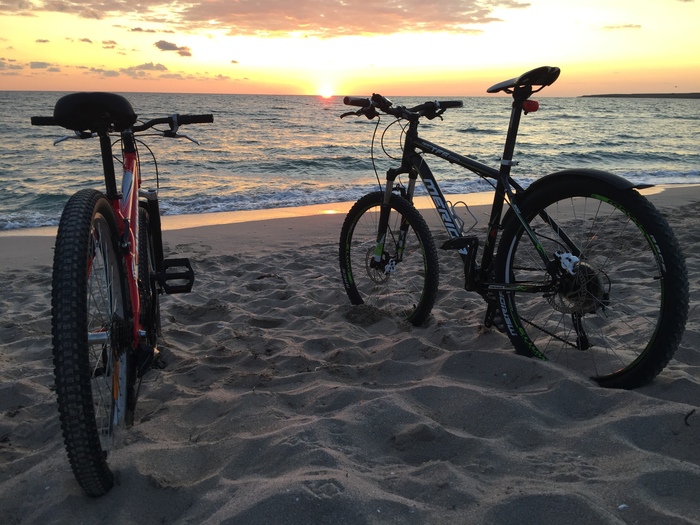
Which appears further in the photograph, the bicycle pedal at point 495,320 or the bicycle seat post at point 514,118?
the bicycle pedal at point 495,320

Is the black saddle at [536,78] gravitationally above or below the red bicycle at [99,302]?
above

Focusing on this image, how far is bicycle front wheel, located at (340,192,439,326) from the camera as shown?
363cm

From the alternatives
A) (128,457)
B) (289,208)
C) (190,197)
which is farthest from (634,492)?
(190,197)

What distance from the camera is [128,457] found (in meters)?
2.17

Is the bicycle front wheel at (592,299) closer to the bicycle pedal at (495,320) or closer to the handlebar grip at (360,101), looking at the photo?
the bicycle pedal at (495,320)

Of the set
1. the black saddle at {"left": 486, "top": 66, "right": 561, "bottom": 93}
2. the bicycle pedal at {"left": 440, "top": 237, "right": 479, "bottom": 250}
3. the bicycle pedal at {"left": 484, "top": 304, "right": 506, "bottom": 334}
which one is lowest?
the bicycle pedal at {"left": 484, "top": 304, "right": 506, "bottom": 334}

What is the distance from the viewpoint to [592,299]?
104 inches

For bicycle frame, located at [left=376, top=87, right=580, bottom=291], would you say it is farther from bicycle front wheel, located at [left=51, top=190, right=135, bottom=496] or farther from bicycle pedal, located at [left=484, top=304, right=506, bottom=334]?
bicycle front wheel, located at [left=51, top=190, right=135, bottom=496]

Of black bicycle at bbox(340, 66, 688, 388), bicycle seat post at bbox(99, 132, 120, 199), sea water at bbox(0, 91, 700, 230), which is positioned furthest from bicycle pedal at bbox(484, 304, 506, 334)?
bicycle seat post at bbox(99, 132, 120, 199)

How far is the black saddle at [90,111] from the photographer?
2225mm

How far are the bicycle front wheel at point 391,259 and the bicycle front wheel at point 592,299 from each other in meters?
0.64

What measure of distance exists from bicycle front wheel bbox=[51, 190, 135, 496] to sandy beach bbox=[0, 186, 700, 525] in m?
0.21

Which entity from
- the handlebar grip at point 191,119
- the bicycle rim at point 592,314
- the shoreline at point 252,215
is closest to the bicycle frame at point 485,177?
the bicycle rim at point 592,314

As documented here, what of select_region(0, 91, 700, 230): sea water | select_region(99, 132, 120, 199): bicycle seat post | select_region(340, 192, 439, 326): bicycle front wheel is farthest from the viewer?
select_region(0, 91, 700, 230): sea water
